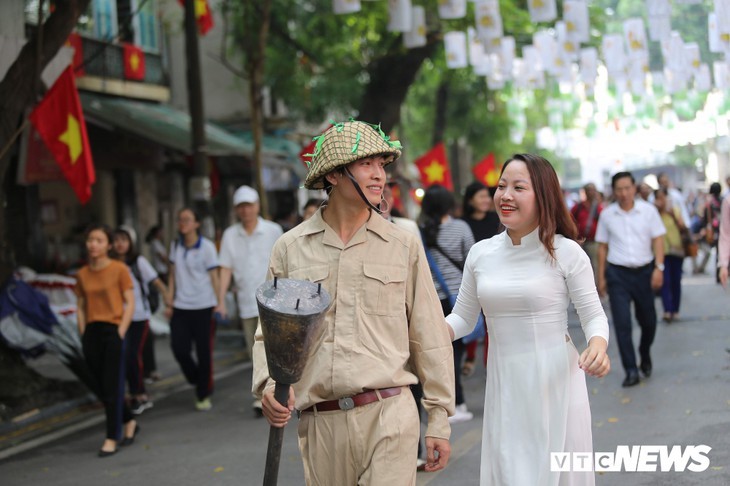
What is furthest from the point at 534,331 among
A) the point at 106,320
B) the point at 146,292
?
the point at 146,292

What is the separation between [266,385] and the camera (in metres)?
3.65

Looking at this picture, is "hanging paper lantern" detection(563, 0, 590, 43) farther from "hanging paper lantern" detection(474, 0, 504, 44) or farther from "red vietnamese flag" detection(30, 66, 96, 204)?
"red vietnamese flag" detection(30, 66, 96, 204)

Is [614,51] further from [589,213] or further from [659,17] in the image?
[589,213]

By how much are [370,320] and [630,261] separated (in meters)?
6.16

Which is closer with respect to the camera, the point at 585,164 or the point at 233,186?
the point at 233,186

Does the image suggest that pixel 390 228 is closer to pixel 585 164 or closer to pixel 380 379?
pixel 380 379

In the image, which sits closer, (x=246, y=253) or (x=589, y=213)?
(x=246, y=253)

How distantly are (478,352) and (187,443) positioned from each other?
5.02 meters

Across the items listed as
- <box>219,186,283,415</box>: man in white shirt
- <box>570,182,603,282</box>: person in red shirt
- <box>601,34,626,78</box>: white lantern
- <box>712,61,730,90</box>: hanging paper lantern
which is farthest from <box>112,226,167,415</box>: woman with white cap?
<box>712,61,730,90</box>: hanging paper lantern

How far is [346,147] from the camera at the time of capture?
12.1 ft

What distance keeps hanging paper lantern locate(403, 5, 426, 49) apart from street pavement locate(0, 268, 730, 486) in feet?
24.5

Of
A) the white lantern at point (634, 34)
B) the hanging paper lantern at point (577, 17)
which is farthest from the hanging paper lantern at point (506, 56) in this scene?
the white lantern at point (634, 34)

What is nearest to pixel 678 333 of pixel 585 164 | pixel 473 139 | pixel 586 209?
pixel 586 209

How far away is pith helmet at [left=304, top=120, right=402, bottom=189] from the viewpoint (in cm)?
369
